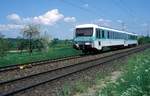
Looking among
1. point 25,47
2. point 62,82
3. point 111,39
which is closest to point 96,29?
point 111,39

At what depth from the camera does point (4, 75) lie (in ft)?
55.3

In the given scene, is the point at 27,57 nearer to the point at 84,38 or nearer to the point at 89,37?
the point at 84,38

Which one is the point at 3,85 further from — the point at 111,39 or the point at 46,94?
the point at 111,39

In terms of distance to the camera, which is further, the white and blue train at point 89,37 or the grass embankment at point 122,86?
the white and blue train at point 89,37

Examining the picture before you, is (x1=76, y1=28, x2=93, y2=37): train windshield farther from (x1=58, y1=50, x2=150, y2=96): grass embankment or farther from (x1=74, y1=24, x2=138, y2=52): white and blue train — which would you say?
(x1=58, y1=50, x2=150, y2=96): grass embankment

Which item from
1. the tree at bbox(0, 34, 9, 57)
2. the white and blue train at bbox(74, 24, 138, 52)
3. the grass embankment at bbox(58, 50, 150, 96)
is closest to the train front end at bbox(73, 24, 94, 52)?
the white and blue train at bbox(74, 24, 138, 52)

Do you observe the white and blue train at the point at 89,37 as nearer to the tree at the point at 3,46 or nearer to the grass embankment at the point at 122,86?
the tree at the point at 3,46

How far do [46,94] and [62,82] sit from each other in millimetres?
2842

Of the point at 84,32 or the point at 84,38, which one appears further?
the point at 84,32

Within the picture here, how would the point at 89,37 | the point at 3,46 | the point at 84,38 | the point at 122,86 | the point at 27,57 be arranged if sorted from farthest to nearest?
the point at 84,38 < the point at 89,37 < the point at 27,57 < the point at 3,46 < the point at 122,86

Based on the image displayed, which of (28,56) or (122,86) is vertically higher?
(122,86)

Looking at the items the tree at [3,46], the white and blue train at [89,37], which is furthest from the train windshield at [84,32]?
the tree at [3,46]

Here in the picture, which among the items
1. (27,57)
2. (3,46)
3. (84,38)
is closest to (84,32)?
(84,38)

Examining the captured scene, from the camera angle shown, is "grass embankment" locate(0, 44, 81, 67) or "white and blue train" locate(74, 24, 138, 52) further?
"white and blue train" locate(74, 24, 138, 52)
